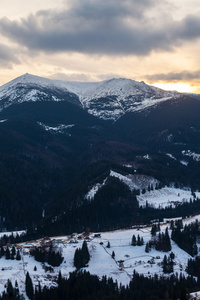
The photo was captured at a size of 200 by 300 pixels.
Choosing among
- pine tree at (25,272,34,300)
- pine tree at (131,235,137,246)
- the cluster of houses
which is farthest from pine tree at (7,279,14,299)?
pine tree at (131,235,137,246)

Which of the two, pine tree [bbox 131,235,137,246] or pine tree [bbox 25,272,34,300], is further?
pine tree [bbox 131,235,137,246]

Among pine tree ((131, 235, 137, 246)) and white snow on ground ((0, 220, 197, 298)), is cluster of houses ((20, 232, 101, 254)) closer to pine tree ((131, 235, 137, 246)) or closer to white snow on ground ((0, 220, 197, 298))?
white snow on ground ((0, 220, 197, 298))

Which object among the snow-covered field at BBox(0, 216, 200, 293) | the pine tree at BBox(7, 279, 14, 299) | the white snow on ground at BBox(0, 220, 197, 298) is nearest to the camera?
the pine tree at BBox(7, 279, 14, 299)

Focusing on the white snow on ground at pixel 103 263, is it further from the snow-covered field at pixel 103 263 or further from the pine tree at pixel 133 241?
the pine tree at pixel 133 241

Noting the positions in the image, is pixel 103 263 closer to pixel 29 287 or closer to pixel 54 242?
pixel 54 242

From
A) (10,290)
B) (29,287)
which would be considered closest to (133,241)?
(29,287)

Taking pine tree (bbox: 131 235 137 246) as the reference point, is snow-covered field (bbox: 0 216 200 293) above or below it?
below

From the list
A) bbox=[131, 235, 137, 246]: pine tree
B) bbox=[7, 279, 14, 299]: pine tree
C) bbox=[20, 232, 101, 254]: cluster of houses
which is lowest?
bbox=[7, 279, 14, 299]: pine tree

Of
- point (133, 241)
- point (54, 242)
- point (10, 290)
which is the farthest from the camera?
point (133, 241)

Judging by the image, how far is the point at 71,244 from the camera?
179m

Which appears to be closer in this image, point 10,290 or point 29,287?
point 10,290

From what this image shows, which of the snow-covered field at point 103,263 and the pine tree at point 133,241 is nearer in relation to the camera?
the snow-covered field at point 103,263

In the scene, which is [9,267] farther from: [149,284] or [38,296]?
[149,284]

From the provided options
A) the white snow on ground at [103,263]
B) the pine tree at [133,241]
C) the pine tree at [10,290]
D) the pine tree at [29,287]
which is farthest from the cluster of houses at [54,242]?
the pine tree at [10,290]
